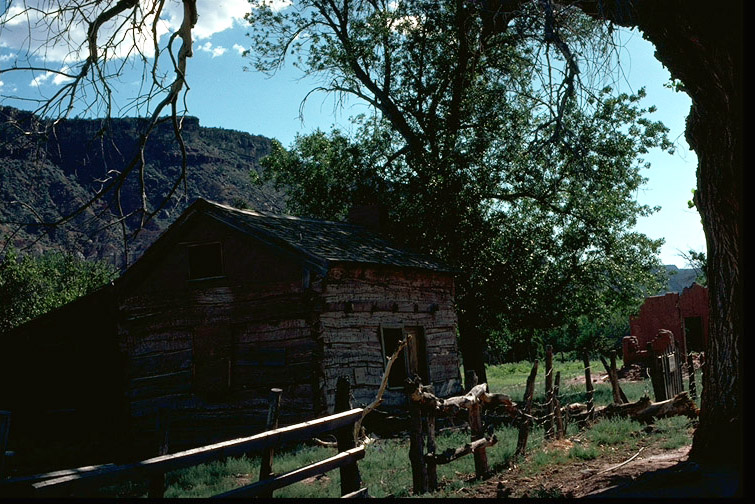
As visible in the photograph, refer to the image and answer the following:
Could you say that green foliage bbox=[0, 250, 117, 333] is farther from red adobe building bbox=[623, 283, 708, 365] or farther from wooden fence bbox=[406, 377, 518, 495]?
wooden fence bbox=[406, 377, 518, 495]

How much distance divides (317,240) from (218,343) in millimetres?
3514

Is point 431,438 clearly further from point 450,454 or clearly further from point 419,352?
point 419,352

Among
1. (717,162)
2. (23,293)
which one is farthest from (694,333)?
(23,293)

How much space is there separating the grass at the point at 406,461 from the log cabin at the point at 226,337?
2606 millimetres

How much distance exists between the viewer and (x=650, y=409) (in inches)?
444

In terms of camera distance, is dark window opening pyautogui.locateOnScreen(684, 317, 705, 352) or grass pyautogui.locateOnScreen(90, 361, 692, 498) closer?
grass pyautogui.locateOnScreen(90, 361, 692, 498)

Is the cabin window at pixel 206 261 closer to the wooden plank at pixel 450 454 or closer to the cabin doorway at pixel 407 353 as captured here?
the cabin doorway at pixel 407 353

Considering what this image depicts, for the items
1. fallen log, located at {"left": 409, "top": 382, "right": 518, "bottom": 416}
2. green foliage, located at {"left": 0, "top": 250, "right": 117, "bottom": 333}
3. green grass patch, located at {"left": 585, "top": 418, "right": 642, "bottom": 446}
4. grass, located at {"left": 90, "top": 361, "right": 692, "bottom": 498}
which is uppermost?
green foliage, located at {"left": 0, "top": 250, "right": 117, "bottom": 333}

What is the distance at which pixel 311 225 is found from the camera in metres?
18.0

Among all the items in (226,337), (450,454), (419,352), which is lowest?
(450,454)

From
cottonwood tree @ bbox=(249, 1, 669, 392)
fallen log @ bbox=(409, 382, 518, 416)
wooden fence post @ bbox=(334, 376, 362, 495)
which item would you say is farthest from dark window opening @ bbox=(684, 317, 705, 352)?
wooden fence post @ bbox=(334, 376, 362, 495)

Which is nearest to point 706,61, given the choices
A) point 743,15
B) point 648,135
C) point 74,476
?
point 743,15

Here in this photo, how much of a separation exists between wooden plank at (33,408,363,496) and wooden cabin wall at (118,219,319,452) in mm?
7563

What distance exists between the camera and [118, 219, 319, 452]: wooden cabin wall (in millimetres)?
14422
